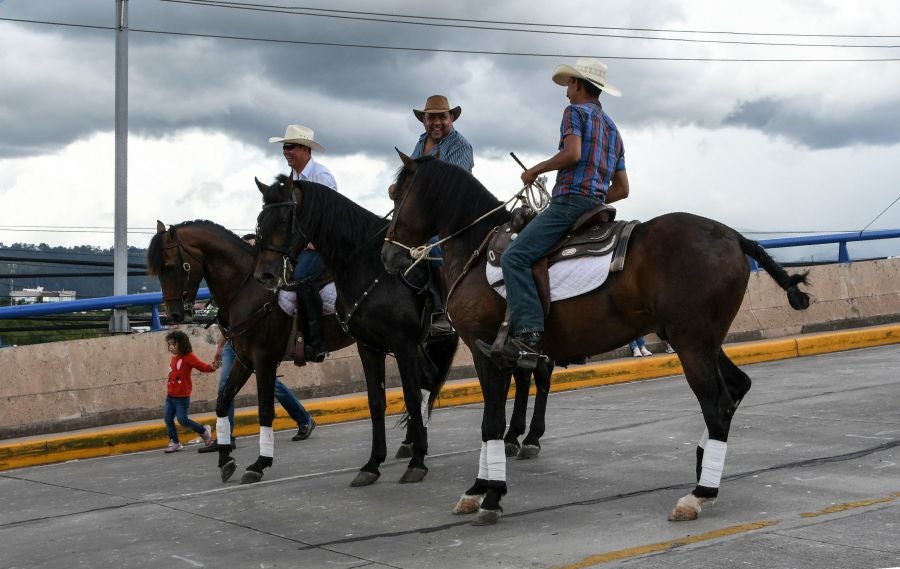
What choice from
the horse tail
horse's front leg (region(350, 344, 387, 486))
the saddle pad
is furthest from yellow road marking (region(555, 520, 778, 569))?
horse's front leg (region(350, 344, 387, 486))

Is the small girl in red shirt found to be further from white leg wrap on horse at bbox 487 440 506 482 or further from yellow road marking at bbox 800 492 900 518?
yellow road marking at bbox 800 492 900 518

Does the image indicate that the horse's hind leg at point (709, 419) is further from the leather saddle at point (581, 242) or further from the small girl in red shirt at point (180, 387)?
the small girl in red shirt at point (180, 387)

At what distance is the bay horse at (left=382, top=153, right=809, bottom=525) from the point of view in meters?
6.62

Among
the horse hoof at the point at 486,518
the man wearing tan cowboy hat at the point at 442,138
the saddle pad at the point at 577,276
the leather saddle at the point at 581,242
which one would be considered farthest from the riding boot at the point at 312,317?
the horse hoof at the point at 486,518

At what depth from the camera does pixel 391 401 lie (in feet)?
44.4

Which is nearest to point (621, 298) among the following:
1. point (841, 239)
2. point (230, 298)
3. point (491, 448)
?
point (491, 448)

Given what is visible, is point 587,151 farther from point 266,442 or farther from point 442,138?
point 266,442

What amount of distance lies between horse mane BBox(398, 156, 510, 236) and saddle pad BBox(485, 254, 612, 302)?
76cm

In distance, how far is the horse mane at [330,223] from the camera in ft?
28.7

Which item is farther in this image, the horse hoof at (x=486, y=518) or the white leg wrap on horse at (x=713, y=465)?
the horse hoof at (x=486, y=518)

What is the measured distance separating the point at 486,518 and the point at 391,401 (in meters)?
6.83

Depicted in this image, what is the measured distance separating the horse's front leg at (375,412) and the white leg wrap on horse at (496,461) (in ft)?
5.71

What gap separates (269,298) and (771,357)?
8.97 meters

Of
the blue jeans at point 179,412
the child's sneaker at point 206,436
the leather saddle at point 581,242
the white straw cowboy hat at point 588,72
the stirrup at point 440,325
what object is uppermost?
the white straw cowboy hat at point 588,72
